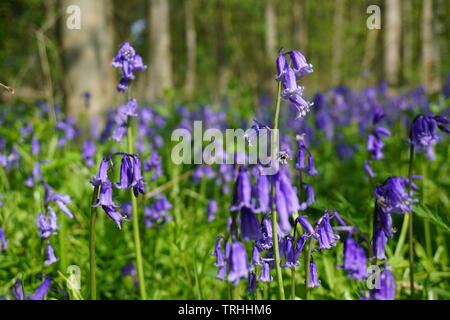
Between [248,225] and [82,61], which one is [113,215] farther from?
[82,61]

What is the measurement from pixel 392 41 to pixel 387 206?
309 inches

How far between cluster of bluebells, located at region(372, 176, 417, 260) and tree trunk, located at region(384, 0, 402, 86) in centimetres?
768

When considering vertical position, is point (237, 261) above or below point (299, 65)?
below

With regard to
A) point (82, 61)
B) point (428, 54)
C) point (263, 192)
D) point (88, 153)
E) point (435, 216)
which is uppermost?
point (428, 54)

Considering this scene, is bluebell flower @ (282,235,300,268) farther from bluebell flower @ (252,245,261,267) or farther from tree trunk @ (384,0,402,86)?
tree trunk @ (384,0,402,86)

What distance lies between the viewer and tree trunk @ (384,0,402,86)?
A: 8483 millimetres

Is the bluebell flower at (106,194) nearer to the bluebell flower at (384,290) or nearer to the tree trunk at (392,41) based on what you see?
the bluebell flower at (384,290)

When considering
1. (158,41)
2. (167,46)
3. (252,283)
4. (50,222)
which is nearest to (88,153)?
(50,222)

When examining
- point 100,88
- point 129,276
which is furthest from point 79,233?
point 100,88

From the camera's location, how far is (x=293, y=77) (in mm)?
1430

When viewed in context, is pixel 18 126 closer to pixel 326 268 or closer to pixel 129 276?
pixel 129 276

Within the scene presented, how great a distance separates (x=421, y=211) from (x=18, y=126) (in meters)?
4.43
